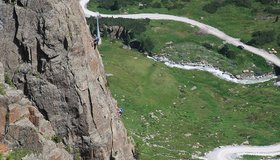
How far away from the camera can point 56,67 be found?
41188 millimetres

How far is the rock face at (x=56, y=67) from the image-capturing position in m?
40.3

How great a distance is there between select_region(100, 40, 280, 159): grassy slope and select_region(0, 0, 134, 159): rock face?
104 ft

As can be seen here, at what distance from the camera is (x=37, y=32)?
40.5 meters

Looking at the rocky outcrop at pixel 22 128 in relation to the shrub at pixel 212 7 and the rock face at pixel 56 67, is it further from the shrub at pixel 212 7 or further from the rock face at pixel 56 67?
the shrub at pixel 212 7

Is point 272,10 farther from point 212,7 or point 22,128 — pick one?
point 22,128

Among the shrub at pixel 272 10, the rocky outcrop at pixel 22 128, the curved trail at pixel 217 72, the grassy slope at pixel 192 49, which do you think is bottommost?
the curved trail at pixel 217 72

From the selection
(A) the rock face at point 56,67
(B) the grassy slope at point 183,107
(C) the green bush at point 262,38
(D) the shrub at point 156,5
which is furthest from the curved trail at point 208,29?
(A) the rock face at point 56,67

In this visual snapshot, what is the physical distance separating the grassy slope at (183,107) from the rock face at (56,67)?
104 ft

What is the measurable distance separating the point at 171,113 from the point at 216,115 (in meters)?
9.44

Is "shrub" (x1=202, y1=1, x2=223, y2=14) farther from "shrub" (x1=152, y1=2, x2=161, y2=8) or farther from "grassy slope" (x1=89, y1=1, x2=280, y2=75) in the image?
"shrub" (x1=152, y1=2, x2=161, y2=8)

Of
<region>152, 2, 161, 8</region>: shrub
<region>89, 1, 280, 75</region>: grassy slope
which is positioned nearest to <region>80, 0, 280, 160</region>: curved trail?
<region>89, 1, 280, 75</region>: grassy slope

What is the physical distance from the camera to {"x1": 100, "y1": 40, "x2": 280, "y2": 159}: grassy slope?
8544 cm

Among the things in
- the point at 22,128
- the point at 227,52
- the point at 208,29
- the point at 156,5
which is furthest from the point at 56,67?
the point at 156,5

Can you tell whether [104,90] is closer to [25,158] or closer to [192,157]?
[25,158]
